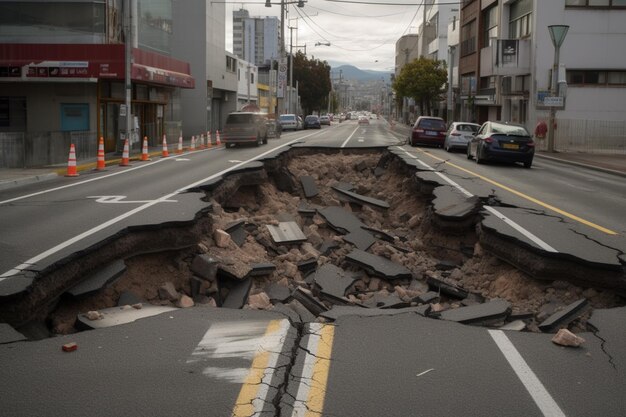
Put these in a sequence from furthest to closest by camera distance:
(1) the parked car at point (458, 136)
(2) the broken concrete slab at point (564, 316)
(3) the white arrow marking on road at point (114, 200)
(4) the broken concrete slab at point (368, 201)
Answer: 1. (1) the parked car at point (458, 136)
2. (4) the broken concrete slab at point (368, 201)
3. (3) the white arrow marking on road at point (114, 200)
4. (2) the broken concrete slab at point (564, 316)

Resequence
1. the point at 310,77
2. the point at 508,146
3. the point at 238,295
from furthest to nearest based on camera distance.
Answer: the point at 310,77, the point at 508,146, the point at 238,295

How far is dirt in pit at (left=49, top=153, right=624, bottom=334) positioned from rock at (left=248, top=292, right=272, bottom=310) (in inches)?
1.0

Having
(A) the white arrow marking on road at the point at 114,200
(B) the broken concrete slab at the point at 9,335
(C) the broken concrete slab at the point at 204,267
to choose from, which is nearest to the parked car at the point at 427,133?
(A) the white arrow marking on road at the point at 114,200

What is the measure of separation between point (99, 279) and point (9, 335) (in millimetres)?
1834

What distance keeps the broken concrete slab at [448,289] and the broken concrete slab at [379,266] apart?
2.48ft

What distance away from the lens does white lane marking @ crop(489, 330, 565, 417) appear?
14.2ft

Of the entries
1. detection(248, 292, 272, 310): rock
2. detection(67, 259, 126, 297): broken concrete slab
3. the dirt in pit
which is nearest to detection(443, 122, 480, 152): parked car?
the dirt in pit

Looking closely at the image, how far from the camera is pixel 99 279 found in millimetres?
7223

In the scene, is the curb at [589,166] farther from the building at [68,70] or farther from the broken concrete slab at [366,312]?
the broken concrete slab at [366,312]

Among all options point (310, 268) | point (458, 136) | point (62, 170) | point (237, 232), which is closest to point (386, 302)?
point (310, 268)

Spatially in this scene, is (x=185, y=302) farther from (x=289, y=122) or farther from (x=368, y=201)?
(x=289, y=122)

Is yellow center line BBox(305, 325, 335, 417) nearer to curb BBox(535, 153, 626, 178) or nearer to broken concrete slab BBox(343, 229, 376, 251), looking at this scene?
broken concrete slab BBox(343, 229, 376, 251)

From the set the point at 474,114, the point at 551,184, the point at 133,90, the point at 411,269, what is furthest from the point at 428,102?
the point at 411,269

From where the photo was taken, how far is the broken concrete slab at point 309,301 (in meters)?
7.95
